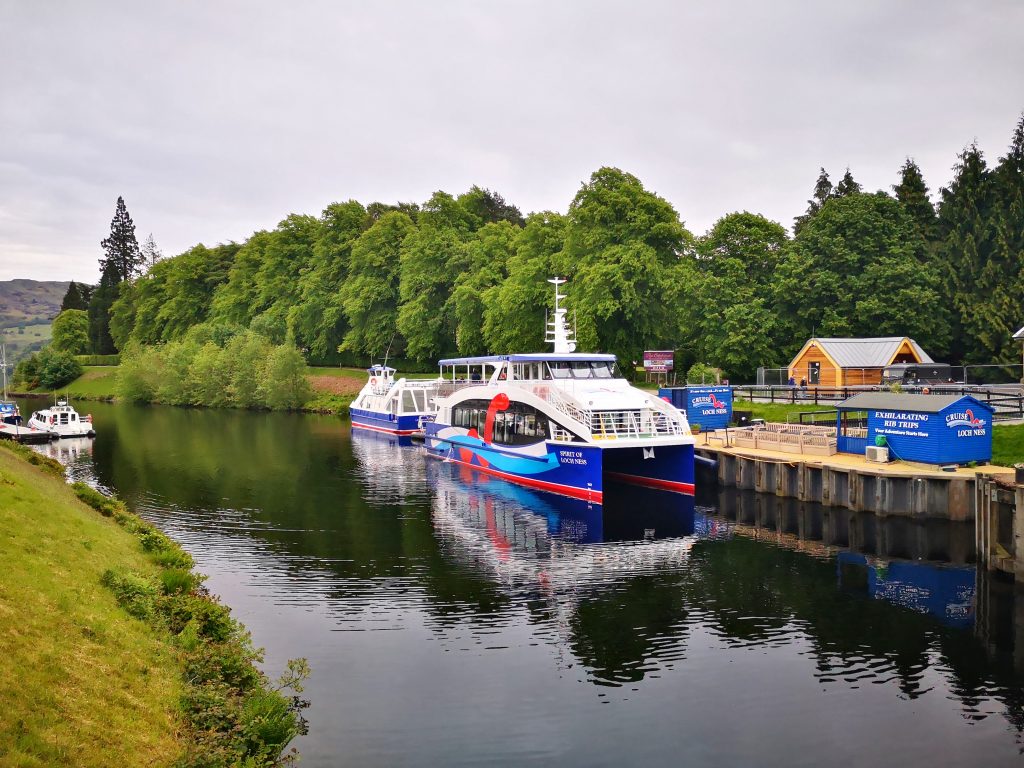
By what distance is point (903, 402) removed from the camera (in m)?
27.9

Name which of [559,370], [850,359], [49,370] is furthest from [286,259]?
[559,370]

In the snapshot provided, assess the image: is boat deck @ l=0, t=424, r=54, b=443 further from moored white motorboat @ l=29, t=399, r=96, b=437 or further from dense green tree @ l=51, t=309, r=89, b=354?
dense green tree @ l=51, t=309, r=89, b=354

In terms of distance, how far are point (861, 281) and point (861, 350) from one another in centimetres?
880

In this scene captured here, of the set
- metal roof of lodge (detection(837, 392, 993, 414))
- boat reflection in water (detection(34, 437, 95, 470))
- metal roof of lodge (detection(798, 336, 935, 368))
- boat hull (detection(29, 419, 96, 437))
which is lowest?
boat reflection in water (detection(34, 437, 95, 470))

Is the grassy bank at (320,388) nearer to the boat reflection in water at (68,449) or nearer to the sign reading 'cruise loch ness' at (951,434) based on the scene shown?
the boat reflection in water at (68,449)

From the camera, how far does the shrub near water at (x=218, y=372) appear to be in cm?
7981

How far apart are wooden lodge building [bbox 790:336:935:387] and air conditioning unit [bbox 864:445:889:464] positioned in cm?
2375

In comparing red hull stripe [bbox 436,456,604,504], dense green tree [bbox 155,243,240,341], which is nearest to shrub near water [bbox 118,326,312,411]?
dense green tree [bbox 155,243,240,341]

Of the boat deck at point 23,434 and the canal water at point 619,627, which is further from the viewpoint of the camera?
the boat deck at point 23,434

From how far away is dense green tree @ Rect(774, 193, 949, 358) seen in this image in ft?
190

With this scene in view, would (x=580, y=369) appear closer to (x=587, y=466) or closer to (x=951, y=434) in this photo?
(x=587, y=466)

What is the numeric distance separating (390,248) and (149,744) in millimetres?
76977

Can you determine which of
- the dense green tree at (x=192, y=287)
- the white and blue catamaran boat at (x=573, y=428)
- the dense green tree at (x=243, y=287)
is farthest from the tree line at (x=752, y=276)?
the dense green tree at (x=192, y=287)

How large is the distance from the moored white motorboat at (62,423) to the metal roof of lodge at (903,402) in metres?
48.7
